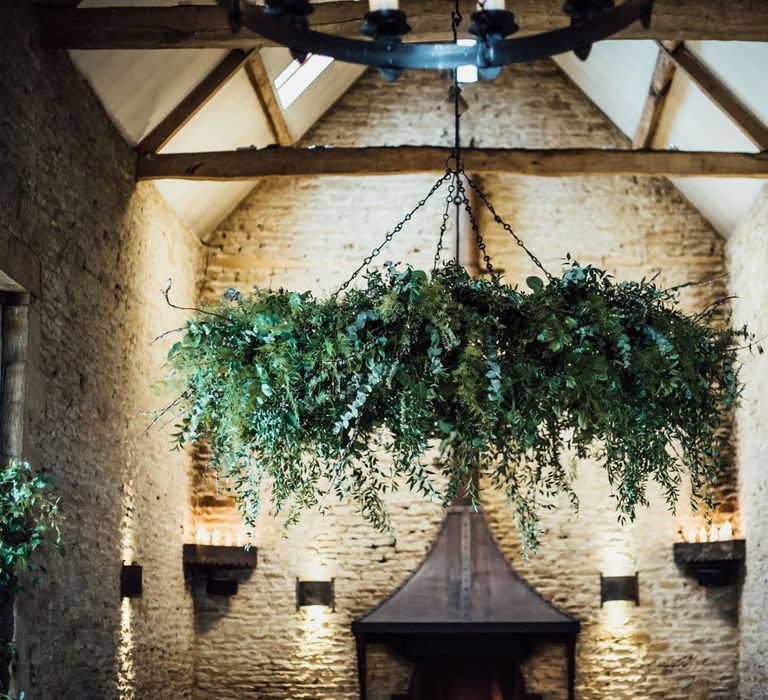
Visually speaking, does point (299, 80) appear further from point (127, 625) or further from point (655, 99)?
point (127, 625)

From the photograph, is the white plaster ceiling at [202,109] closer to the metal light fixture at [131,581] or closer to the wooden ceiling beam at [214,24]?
the wooden ceiling beam at [214,24]

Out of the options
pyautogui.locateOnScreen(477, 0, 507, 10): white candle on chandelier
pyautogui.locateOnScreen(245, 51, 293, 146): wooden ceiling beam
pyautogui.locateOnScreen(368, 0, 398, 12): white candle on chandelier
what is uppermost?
pyautogui.locateOnScreen(245, 51, 293, 146): wooden ceiling beam

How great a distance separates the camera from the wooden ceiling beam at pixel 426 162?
24.2 feet

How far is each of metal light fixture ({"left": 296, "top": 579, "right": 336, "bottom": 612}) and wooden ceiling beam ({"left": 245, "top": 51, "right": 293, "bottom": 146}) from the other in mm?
3380

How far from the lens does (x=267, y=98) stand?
7.99m

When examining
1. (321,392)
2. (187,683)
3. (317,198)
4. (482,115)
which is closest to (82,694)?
(187,683)

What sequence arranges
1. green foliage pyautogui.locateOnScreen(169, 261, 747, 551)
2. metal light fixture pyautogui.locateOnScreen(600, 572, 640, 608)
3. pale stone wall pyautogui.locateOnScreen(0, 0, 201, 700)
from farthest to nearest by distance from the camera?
metal light fixture pyautogui.locateOnScreen(600, 572, 640, 608), pale stone wall pyautogui.locateOnScreen(0, 0, 201, 700), green foliage pyautogui.locateOnScreen(169, 261, 747, 551)

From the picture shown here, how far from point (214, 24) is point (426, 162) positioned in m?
2.13

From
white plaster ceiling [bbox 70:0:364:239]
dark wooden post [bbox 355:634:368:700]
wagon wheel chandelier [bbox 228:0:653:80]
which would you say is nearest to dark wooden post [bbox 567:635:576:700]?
dark wooden post [bbox 355:634:368:700]

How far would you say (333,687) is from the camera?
8.53 metres

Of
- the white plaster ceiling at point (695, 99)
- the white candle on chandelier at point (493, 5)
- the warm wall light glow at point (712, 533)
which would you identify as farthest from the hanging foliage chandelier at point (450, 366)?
the warm wall light glow at point (712, 533)

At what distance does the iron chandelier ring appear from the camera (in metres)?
2.86

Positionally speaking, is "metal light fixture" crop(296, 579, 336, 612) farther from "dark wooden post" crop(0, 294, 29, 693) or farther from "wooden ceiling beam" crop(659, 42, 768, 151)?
"wooden ceiling beam" crop(659, 42, 768, 151)

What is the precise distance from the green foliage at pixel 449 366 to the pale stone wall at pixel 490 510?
4590 mm
